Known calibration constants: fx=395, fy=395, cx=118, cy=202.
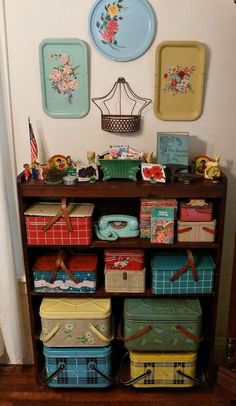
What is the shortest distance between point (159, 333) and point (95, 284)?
0.38 meters

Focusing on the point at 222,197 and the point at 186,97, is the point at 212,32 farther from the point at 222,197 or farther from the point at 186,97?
the point at 222,197

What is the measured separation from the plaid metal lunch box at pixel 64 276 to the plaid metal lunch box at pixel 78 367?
0.30 meters

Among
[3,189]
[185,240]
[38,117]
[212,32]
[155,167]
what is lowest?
[185,240]

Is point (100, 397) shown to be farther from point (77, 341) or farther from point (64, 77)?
point (64, 77)

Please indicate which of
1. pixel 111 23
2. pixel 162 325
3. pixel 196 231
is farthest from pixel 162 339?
pixel 111 23

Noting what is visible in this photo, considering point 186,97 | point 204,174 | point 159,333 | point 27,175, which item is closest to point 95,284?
point 159,333

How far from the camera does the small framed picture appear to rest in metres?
1.72

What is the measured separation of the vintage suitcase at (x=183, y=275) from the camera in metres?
1.80

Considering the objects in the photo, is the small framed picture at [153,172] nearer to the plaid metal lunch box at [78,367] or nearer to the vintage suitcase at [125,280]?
the vintage suitcase at [125,280]

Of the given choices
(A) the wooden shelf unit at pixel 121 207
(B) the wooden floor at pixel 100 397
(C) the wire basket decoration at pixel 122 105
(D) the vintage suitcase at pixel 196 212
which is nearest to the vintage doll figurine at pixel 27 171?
(A) the wooden shelf unit at pixel 121 207

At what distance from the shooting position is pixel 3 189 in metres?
1.81

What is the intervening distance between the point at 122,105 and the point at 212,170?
52cm

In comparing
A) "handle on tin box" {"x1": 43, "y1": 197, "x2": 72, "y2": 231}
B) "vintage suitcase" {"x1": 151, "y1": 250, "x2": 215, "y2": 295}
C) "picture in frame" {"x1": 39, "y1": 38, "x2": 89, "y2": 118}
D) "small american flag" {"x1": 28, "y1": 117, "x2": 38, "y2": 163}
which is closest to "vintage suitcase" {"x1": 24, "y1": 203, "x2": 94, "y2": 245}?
"handle on tin box" {"x1": 43, "y1": 197, "x2": 72, "y2": 231}

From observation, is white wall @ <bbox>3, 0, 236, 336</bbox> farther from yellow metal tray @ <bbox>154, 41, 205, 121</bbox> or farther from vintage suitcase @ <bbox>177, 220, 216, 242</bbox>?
vintage suitcase @ <bbox>177, 220, 216, 242</bbox>
